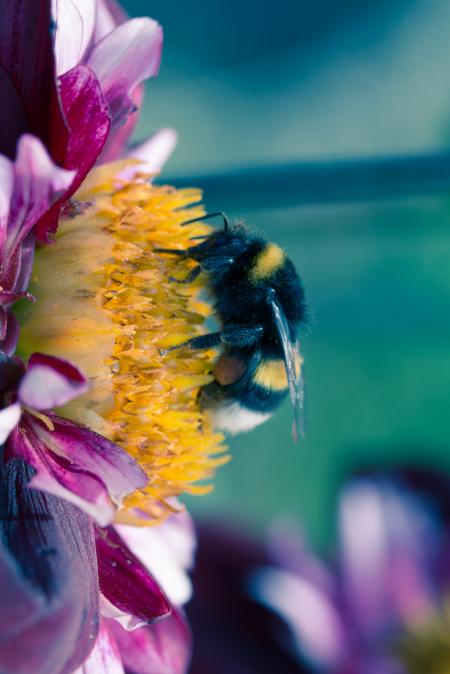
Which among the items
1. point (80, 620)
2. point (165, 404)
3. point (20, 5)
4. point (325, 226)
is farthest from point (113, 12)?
point (325, 226)

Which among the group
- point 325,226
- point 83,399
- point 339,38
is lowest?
point 325,226

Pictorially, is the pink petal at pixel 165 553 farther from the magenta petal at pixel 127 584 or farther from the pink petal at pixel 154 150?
the pink petal at pixel 154 150

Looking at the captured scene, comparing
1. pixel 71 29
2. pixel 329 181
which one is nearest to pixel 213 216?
pixel 71 29

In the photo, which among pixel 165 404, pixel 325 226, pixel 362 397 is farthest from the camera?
pixel 362 397

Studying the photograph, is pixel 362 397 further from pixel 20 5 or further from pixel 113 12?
pixel 20 5

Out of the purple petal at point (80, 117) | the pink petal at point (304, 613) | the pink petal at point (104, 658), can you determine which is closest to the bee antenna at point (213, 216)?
the purple petal at point (80, 117)

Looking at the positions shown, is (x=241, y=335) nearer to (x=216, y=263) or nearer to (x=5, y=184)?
(x=216, y=263)
